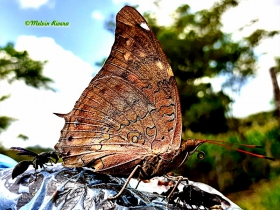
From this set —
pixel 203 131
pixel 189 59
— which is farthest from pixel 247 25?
pixel 203 131

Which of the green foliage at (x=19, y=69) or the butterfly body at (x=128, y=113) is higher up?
the green foliage at (x=19, y=69)

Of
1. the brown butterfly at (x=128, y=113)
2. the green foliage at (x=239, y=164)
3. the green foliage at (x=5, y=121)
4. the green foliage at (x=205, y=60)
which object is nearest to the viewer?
the brown butterfly at (x=128, y=113)

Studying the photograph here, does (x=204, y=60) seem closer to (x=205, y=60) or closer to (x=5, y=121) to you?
(x=205, y=60)

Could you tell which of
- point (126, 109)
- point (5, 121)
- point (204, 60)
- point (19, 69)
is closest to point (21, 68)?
point (19, 69)

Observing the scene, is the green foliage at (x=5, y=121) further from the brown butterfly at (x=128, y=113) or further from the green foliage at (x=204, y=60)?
the brown butterfly at (x=128, y=113)

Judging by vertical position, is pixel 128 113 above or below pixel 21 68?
below

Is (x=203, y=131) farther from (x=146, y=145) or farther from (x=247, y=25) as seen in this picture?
(x=146, y=145)

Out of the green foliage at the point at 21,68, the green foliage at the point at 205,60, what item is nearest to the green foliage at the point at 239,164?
the green foliage at the point at 205,60

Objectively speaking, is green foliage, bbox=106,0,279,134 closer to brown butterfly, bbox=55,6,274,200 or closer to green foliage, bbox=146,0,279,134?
green foliage, bbox=146,0,279,134
